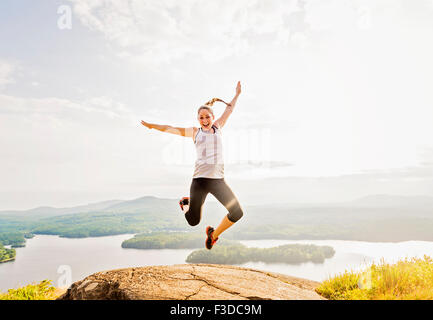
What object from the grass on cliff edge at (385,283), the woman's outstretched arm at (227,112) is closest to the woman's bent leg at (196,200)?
the woman's outstretched arm at (227,112)

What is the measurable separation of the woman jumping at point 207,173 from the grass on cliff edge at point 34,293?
11.9ft

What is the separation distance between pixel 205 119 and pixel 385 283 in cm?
430

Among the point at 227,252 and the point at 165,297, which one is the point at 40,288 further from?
the point at 227,252

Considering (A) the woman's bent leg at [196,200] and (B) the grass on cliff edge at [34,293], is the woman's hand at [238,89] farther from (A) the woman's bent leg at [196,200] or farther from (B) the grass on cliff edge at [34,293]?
(B) the grass on cliff edge at [34,293]

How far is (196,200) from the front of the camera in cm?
589

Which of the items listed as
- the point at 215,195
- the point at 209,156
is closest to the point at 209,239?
the point at 215,195

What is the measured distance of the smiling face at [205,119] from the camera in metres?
6.00
